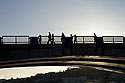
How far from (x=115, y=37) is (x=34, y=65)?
35.3 feet

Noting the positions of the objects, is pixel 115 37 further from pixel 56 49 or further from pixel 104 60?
pixel 56 49

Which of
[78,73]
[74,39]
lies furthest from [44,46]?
[78,73]

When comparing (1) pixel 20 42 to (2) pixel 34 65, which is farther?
(2) pixel 34 65

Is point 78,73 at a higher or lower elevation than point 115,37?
lower

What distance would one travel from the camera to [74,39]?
3734 centimetres

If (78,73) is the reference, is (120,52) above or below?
above

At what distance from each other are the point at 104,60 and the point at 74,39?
4173 millimetres

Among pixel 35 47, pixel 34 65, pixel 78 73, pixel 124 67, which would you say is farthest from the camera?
pixel 78 73

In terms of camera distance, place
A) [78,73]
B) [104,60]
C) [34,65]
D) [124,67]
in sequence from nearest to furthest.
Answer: [124,67], [104,60], [34,65], [78,73]

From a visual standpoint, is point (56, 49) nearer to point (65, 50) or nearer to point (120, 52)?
point (65, 50)

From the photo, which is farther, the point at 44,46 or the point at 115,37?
the point at 115,37

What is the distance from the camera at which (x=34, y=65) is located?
4250 cm

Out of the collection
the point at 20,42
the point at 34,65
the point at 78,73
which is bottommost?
the point at 78,73

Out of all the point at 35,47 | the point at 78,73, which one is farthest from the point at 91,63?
the point at 78,73
